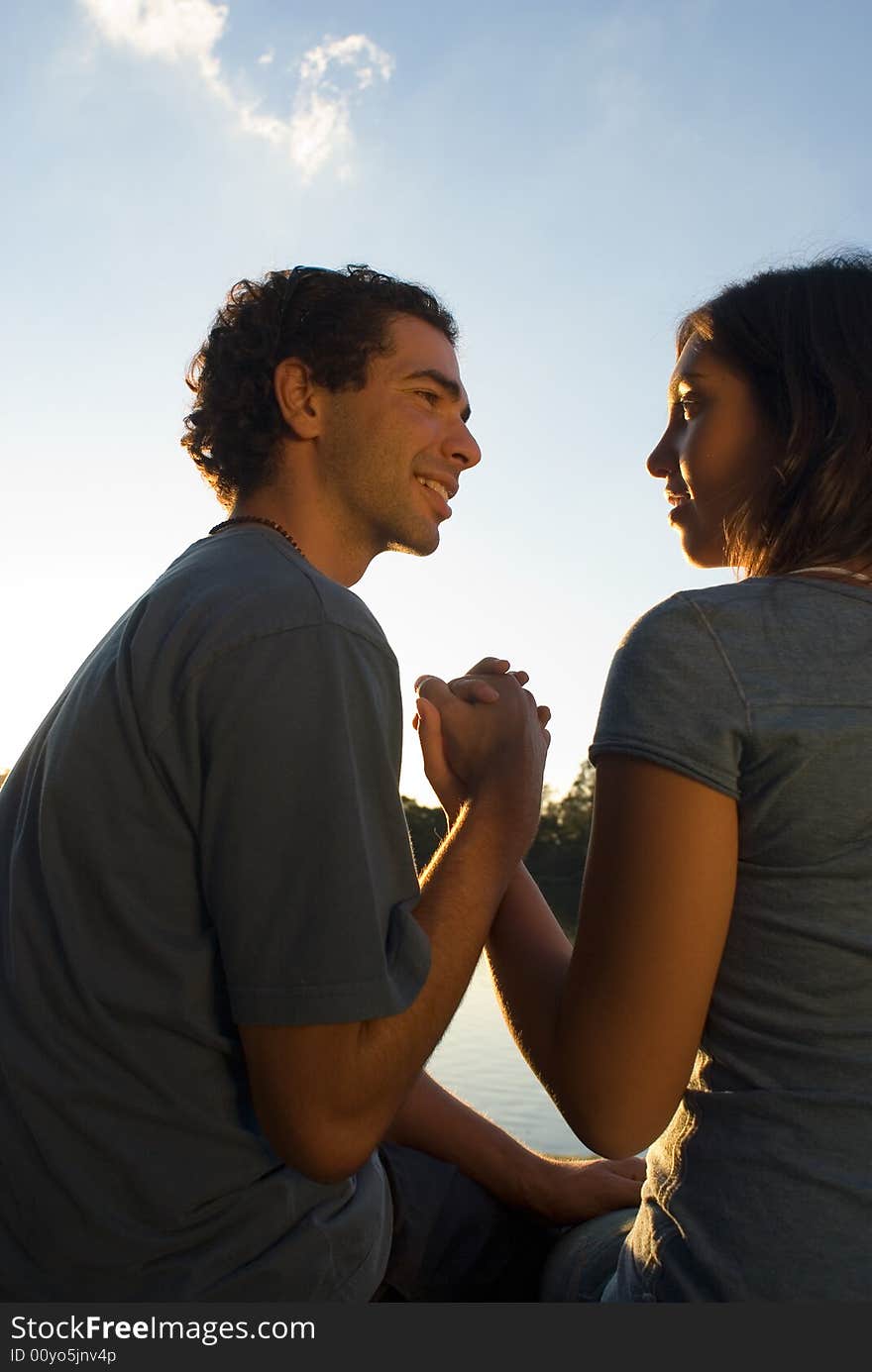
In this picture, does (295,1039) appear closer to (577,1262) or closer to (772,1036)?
(772,1036)

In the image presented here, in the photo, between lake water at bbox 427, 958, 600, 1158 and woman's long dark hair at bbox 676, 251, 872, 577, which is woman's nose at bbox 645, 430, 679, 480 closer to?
woman's long dark hair at bbox 676, 251, 872, 577

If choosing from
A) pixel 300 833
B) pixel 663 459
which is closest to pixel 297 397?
pixel 663 459

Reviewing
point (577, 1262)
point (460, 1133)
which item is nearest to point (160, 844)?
point (577, 1262)

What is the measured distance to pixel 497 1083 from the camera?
9109 mm

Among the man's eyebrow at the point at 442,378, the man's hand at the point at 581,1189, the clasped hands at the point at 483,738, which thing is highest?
the man's eyebrow at the point at 442,378

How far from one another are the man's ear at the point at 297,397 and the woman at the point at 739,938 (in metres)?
1.37

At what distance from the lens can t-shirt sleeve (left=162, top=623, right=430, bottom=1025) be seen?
1.48 m

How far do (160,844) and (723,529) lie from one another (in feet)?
3.03

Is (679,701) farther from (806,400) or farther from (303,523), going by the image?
(303,523)

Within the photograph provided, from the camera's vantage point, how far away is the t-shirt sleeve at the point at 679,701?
54.1 inches

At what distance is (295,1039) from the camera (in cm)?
149

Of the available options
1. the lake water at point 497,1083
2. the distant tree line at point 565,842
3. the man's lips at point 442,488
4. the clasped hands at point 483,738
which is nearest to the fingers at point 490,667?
the clasped hands at point 483,738

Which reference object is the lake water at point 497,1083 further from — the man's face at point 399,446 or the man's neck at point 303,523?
the man's neck at point 303,523

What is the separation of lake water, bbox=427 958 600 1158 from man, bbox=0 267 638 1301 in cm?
461
